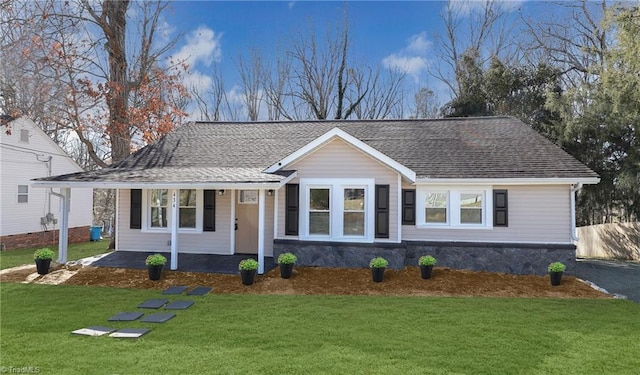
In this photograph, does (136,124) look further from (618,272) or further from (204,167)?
(618,272)

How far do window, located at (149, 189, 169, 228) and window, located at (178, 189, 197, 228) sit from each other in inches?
20.1

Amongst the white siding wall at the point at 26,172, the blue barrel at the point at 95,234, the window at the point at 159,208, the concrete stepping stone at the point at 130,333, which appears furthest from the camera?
the blue barrel at the point at 95,234

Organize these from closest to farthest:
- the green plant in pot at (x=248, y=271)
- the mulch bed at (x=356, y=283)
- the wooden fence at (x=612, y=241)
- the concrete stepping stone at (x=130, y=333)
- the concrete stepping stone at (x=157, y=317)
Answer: the concrete stepping stone at (x=130, y=333)
the concrete stepping stone at (x=157, y=317)
the mulch bed at (x=356, y=283)
the green plant in pot at (x=248, y=271)
the wooden fence at (x=612, y=241)

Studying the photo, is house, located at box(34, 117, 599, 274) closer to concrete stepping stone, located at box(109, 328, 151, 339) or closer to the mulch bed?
the mulch bed

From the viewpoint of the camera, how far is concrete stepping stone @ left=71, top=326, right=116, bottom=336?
616cm

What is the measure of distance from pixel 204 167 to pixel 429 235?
296 inches

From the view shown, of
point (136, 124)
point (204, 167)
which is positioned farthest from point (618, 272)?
point (136, 124)

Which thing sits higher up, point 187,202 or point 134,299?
point 187,202

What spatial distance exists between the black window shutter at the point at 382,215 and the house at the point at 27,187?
14284mm

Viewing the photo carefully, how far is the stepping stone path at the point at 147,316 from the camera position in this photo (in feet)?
20.2

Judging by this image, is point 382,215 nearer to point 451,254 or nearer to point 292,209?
point 451,254

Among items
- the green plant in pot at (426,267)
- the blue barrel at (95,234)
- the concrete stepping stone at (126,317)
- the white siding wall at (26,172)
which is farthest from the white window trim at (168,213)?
the blue barrel at (95,234)

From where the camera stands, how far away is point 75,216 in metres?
20.9

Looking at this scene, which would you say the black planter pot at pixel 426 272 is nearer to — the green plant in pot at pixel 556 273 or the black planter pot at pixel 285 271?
the green plant in pot at pixel 556 273
